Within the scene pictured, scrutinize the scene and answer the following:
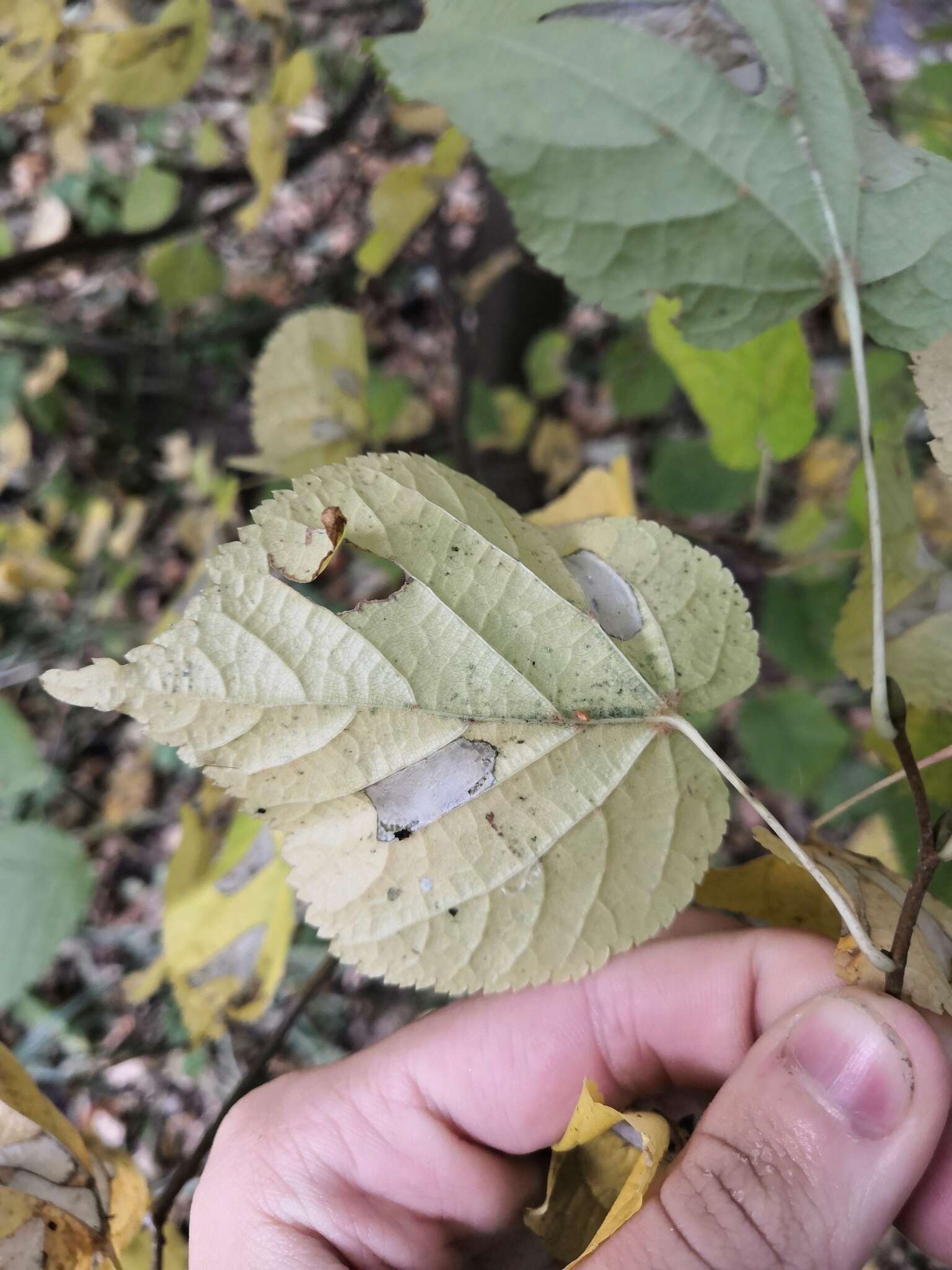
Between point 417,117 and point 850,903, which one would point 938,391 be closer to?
point 850,903

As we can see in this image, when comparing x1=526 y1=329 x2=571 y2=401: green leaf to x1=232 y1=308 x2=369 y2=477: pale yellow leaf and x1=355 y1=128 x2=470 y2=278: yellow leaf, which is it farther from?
x1=232 y1=308 x2=369 y2=477: pale yellow leaf

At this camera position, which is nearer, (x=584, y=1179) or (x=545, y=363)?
(x=584, y=1179)

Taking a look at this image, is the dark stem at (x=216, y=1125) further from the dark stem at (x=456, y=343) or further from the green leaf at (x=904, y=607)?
the dark stem at (x=456, y=343)

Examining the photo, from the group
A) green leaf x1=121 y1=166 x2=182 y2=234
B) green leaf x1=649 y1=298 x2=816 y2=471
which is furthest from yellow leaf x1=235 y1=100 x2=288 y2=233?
green leaf x1=121 y1=166 x2=182 y2=234

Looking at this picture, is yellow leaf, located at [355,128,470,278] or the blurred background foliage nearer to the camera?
the blurred background foliage

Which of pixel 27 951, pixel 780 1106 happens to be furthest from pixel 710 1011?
pixel 27 951

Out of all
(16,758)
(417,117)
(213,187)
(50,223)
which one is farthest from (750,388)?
(50,223)
